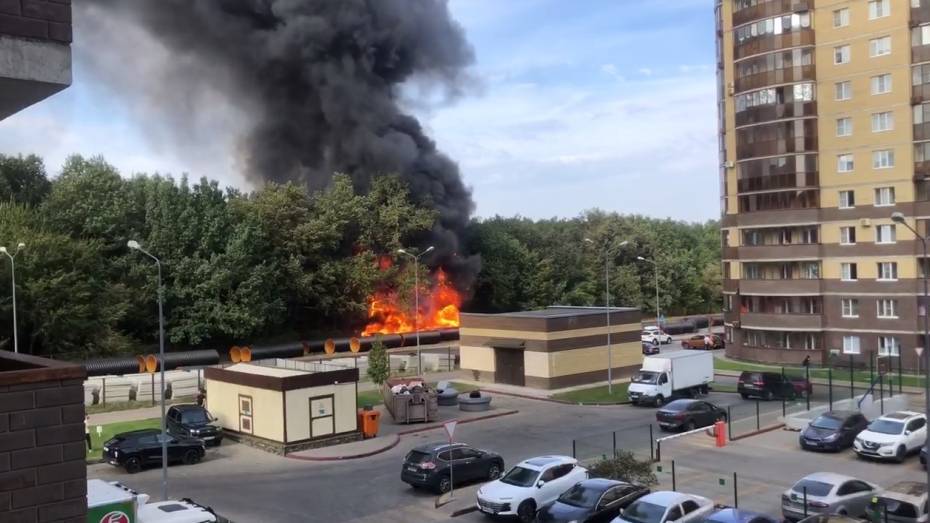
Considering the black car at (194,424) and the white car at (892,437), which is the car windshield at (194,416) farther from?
the white car at (892,437)

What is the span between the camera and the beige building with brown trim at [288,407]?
2722 centimetres

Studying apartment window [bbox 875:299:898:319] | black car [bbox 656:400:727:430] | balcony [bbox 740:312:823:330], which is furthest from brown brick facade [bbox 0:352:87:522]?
balcony [bbox 740:312:823:330]

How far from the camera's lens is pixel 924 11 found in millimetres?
44938

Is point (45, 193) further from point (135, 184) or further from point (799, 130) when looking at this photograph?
point (799, 130)

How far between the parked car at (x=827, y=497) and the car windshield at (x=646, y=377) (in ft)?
53.6

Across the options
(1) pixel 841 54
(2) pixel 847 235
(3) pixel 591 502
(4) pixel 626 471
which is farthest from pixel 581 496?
(1) pixel 841 54

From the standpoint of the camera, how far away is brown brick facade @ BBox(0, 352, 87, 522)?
4.69m

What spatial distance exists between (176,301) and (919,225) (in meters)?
44.5

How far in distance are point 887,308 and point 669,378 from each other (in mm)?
18463

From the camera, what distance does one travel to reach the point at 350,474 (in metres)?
24.2

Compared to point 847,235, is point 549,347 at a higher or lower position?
lower

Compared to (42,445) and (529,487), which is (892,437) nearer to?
(529,487)

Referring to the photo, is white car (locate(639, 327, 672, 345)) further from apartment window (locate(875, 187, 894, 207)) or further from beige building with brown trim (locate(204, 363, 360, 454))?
beige building with brown trim (locate(204, 363, 360, 454))

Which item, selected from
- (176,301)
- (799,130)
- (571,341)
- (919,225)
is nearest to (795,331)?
(919,225)
